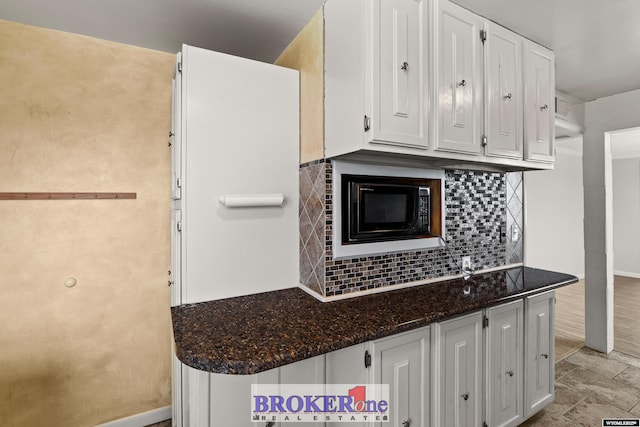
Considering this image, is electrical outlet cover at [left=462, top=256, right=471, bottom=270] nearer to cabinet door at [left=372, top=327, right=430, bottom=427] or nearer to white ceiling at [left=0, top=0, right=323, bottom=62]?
cabinet door at [left=372, top=327, right=430, bottom=427]

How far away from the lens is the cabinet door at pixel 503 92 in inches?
71.9

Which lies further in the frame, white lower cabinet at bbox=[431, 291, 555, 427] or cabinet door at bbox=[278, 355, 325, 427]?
white lower cabinet at bbox=[431, 291, 555, 427]

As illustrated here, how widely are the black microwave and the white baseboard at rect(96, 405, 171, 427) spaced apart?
5.72 ft

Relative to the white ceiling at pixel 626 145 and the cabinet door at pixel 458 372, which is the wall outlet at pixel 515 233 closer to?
the cabinet door at pixel 458 372

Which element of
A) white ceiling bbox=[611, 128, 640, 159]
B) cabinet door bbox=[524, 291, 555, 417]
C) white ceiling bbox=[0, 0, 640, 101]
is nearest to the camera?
white ceiling bbox=[0, 0, 640, 101]

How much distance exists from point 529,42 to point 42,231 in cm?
318

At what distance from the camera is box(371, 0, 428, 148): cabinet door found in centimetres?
143

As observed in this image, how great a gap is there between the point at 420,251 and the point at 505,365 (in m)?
0.81

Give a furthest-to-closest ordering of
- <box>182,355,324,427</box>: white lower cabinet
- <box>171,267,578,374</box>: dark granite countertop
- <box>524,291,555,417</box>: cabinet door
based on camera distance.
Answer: <box>524,291,555,417</box>: cabinet door → <box>182,355,324,427</box>: white lower cabinet → <box>171,267,578,374</box>: dark granite countertop

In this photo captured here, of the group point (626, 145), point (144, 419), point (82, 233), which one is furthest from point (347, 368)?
point (626, 145)

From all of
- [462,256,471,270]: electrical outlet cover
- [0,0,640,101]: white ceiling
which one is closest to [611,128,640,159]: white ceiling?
[0,0,640,101]: white ceiling

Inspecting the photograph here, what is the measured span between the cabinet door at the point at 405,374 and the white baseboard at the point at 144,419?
62.6 inches

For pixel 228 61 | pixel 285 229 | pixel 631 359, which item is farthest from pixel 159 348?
pixel 631 359

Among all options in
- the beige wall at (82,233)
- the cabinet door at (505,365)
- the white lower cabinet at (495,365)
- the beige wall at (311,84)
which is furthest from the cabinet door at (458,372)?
the beige wall at (82,233)
